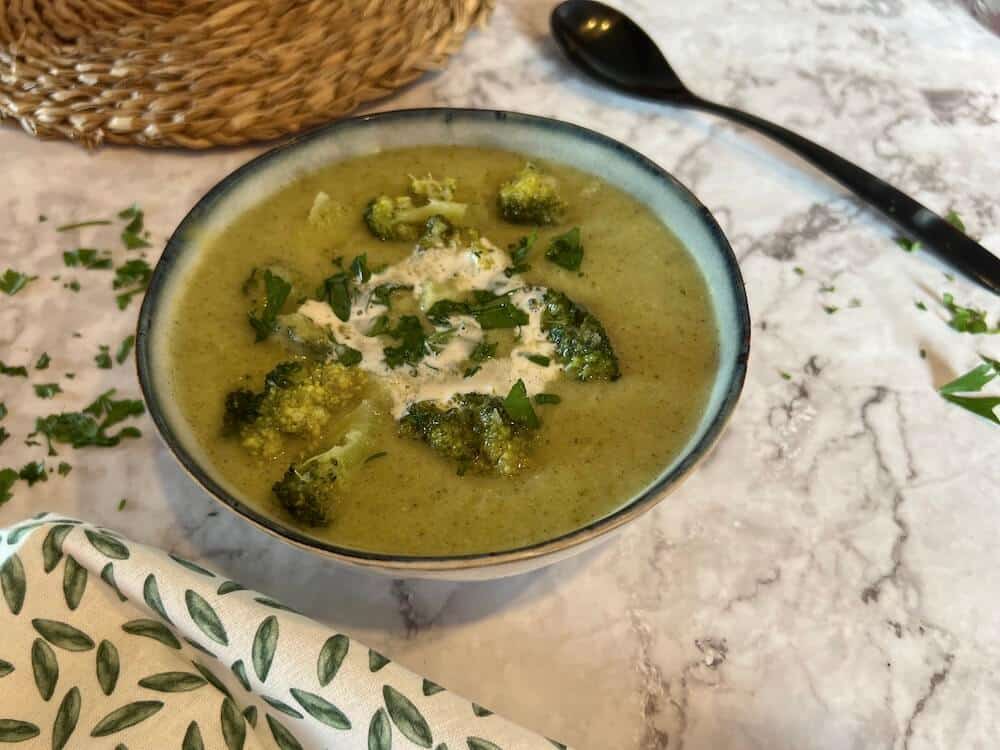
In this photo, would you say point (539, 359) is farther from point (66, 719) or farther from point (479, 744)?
point (66, 719)

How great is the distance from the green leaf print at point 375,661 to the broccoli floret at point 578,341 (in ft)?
1.51

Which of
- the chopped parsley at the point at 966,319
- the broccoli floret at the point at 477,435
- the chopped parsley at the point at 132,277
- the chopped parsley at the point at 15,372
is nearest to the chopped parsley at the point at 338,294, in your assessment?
the broccoli floret at the point at 477,435

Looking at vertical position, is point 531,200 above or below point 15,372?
above

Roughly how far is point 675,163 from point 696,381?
79cm

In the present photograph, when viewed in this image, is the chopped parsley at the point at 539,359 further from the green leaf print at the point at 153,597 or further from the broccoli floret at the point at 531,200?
the green leaf print at the point at 153,597

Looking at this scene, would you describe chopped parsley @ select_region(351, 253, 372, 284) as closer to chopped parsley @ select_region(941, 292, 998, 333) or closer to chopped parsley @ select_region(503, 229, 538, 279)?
chopped parsley @ select_region(503, 229, 538, 279)

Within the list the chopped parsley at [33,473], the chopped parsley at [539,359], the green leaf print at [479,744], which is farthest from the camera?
the chopped parsley at [33,473]

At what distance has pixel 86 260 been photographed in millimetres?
1653

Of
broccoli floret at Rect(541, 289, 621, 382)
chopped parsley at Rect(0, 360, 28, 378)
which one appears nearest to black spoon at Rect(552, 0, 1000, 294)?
broccoli floret at Rect(541, 289, 621, 382)

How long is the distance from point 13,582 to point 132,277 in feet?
2.50

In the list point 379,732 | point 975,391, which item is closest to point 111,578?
point 379,732

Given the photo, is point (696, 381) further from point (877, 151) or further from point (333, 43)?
point (333, 43)

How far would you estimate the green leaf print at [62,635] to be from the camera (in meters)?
1.01

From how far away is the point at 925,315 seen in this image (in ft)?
5.09
